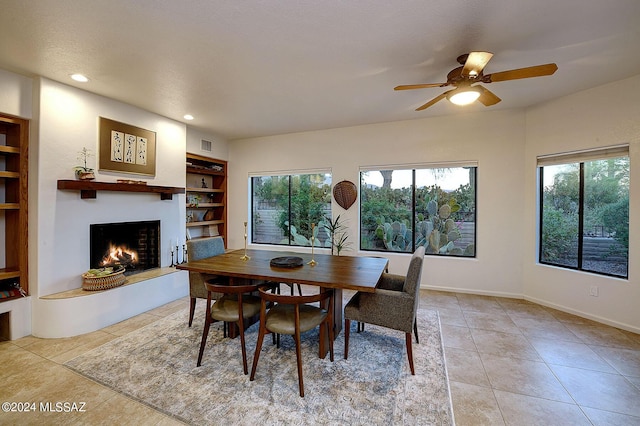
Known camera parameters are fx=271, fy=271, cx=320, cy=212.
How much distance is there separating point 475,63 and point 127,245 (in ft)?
14.8

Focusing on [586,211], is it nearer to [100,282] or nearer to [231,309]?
[231,309]

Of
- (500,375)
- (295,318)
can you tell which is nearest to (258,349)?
(295,318)

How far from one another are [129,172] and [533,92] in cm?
525

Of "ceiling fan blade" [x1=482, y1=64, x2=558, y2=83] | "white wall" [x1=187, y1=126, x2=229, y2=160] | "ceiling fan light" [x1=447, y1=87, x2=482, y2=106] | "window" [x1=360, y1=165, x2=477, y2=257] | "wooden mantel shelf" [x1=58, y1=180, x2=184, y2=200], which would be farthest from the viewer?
"white wall" [x1=187, y1=126, x2=229, y2=160]

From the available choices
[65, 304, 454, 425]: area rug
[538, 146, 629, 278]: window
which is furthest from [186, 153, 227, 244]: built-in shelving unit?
[538, 146, 629, 278]: window

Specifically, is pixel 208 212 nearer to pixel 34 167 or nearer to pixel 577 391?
pixel 34 167

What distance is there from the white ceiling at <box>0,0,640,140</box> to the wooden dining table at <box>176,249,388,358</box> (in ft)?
6.44

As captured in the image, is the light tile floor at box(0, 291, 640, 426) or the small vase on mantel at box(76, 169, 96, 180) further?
the small vase on mantel at box(76, 169, 96, 180)

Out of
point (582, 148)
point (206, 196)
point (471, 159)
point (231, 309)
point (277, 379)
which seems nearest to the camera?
point (277, 379)

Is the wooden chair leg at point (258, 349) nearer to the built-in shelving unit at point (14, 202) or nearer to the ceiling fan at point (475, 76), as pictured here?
the ceiling fan at point (475, 76)

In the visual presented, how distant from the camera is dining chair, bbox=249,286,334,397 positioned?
196cm

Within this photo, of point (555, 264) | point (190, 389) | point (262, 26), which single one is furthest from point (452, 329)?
point (262, 26)

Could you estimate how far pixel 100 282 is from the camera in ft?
10.0

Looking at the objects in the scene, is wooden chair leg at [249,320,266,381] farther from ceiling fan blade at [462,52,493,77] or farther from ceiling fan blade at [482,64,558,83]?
ceiling fan blade at [482,64,558,83]
